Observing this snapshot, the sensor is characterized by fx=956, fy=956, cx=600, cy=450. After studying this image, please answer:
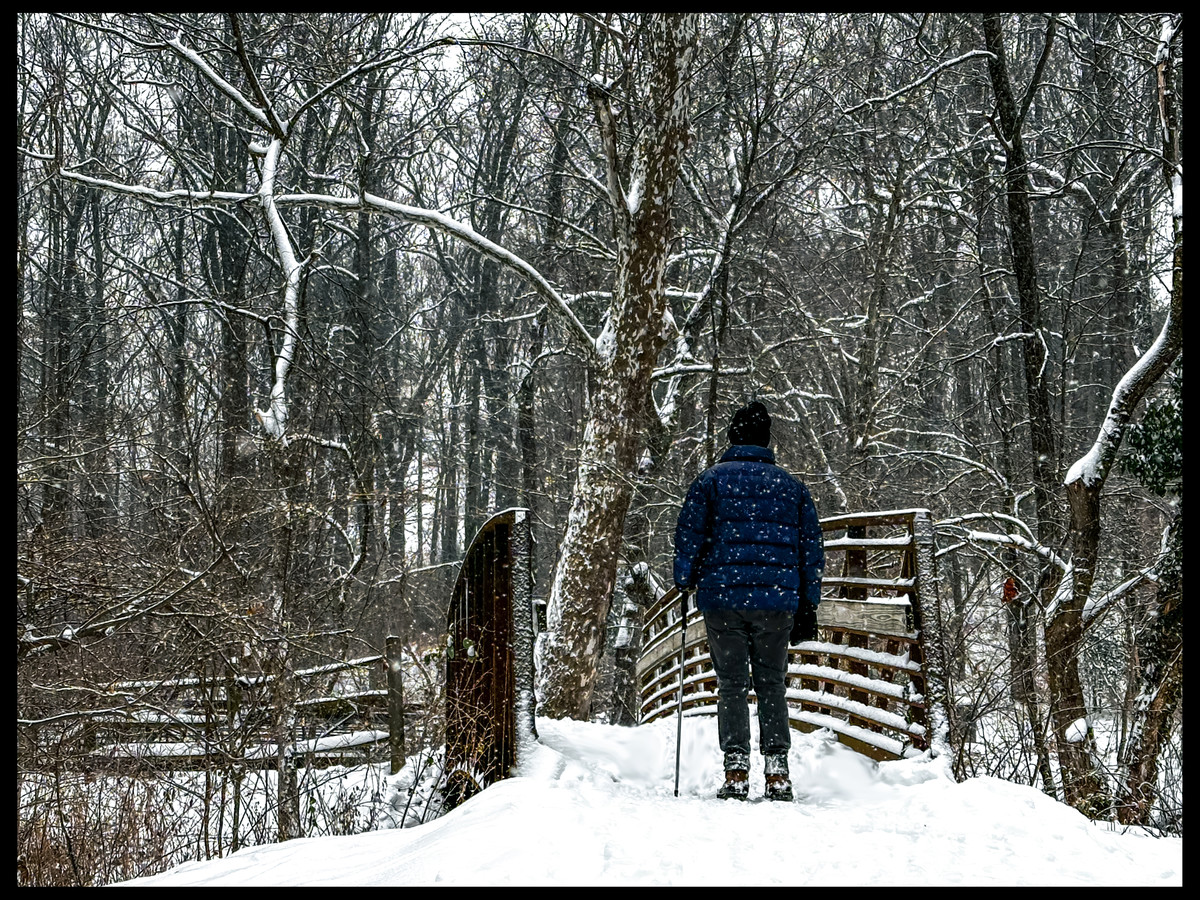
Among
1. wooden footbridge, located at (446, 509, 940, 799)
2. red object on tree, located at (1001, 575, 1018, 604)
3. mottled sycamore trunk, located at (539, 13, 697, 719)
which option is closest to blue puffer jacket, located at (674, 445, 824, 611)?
wooden footbridge, located at (446, 509, 940, 799)

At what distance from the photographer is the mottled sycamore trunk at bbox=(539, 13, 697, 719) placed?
27.6 ft

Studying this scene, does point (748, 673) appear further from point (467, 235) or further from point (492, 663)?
point (467, 235)

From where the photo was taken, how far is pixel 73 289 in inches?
784

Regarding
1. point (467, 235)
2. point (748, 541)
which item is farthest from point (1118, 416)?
point (467, 235)

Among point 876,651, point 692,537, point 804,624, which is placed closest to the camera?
point 692,537

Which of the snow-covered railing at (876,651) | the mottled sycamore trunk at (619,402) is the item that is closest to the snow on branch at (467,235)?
the mottled sycamore trunk at (619,402)

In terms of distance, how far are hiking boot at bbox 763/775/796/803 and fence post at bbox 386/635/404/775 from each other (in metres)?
4.87

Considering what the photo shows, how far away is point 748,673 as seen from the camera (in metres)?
5.33

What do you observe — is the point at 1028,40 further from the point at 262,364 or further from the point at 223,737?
the point at 223,737

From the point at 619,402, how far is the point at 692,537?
11.4ft

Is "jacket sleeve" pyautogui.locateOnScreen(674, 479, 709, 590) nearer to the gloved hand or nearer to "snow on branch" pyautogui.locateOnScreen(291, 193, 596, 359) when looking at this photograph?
the gloved hand

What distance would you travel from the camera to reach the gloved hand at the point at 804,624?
17.6 feet

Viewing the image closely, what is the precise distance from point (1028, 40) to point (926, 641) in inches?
609
